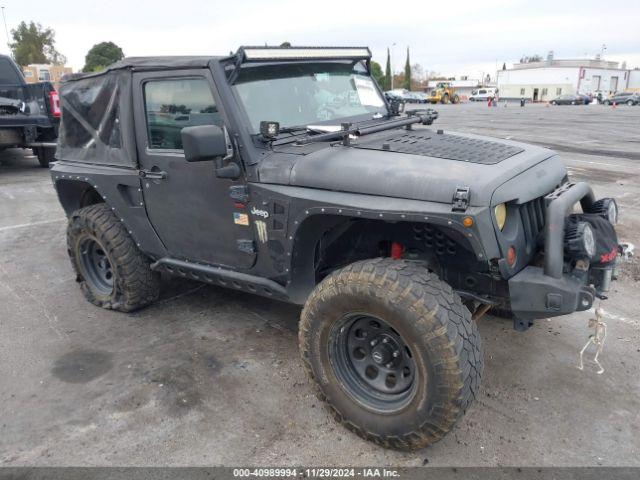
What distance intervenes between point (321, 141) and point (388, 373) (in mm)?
1419

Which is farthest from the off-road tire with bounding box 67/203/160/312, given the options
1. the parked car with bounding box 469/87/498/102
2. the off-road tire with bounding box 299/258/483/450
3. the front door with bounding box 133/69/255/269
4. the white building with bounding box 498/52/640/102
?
the white building with bounding box 498/52/640/102

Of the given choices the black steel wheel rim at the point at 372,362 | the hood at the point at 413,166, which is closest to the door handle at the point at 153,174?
the hood at the point at 413,166

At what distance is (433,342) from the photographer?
96.1 inches

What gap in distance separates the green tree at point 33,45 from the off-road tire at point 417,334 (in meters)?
63.8

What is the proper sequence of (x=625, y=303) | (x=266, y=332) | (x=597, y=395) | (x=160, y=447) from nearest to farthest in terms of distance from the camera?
(x=160, y=447) < (x=597, y=395) < (x=266, y=332) < (x=625, y=303)

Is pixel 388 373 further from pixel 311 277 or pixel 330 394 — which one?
pixel 311 277

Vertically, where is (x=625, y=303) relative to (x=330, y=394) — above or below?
below

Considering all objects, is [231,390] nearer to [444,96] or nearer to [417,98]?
[444,96]

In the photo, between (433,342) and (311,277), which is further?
(311,277)

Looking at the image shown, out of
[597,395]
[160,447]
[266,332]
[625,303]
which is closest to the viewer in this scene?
[160,447]

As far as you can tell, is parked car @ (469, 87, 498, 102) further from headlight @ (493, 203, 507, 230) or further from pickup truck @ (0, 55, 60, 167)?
headlight @ (493, 203, 507, 230)

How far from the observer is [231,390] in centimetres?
330

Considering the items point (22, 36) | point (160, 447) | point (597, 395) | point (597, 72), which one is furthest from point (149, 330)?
point (597, 72)

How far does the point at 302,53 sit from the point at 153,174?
132 centimetres
